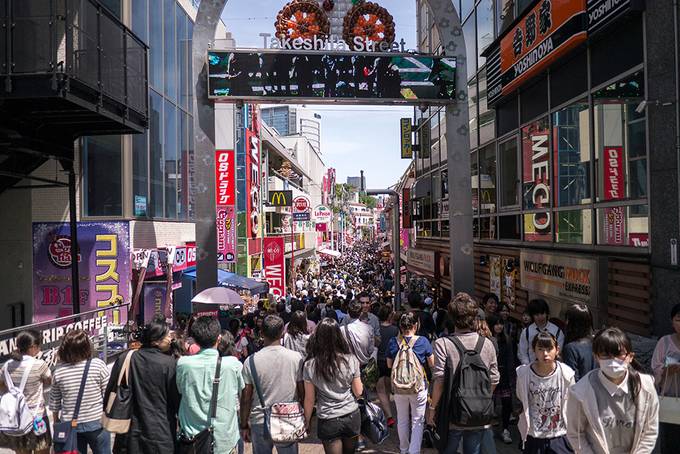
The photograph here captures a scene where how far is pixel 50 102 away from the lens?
9.19 m

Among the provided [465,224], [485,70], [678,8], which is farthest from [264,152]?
[678,8]

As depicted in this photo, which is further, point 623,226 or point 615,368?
point 623,226

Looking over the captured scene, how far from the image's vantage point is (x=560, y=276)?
8.73 meters

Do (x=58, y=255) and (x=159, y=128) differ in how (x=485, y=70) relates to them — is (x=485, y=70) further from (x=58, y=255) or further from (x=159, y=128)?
(x=58, y=255)

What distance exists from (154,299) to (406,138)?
14.2 metres

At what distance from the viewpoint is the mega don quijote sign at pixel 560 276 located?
7746mm

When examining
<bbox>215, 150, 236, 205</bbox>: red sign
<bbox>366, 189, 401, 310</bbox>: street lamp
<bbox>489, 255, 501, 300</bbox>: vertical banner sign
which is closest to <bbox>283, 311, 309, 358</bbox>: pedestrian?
<bbox>489, 255, 501, 300</bbox>: vertical banner sign

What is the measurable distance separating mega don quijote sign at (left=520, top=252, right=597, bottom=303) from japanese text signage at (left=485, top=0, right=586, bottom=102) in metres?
3.50

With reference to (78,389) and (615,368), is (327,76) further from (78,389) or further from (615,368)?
(615,368)

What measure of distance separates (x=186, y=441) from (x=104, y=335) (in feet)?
20.7

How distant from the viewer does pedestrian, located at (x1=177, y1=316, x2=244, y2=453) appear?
14.0 feet

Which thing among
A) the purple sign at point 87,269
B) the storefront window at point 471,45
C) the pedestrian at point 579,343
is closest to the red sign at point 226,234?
the purple sign at point 87,269

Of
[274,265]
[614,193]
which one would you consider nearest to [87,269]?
[274,265]

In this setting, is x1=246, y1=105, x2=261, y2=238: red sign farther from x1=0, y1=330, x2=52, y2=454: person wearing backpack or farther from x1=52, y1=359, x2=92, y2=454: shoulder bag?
x1=52, y1=359, x2=92, y2=454: shoulder bag
